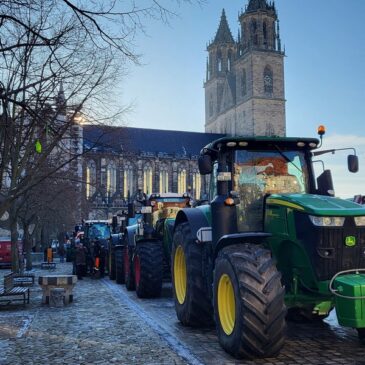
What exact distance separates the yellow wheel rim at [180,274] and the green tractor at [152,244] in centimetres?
293

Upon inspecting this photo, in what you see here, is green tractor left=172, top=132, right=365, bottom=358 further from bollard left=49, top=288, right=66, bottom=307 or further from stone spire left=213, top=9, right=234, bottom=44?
stone spire left=213, top=9, right=234, bottom=44

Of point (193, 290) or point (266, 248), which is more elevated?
point (266, 248)

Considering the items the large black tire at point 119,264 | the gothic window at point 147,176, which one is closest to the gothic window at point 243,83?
the gothic window at point 147,176

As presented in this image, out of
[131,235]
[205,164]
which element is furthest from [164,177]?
[205,164]

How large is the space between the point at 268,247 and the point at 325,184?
1.56 metres

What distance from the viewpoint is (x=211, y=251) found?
307 inches

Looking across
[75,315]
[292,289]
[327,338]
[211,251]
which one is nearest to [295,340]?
[327,338]

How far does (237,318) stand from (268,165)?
8.35ft

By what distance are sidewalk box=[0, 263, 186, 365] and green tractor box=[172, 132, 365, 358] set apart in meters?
0.95

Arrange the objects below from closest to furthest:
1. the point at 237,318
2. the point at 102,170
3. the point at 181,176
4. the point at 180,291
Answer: the point at 237,318 → the point at 180,291 → the point at 102,170 → the point at 181,176

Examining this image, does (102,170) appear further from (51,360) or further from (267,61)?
(51,360)

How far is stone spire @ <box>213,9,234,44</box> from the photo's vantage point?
110m

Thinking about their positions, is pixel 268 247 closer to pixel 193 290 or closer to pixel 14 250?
pixel 193 290

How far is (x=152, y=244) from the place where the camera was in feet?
40.8
